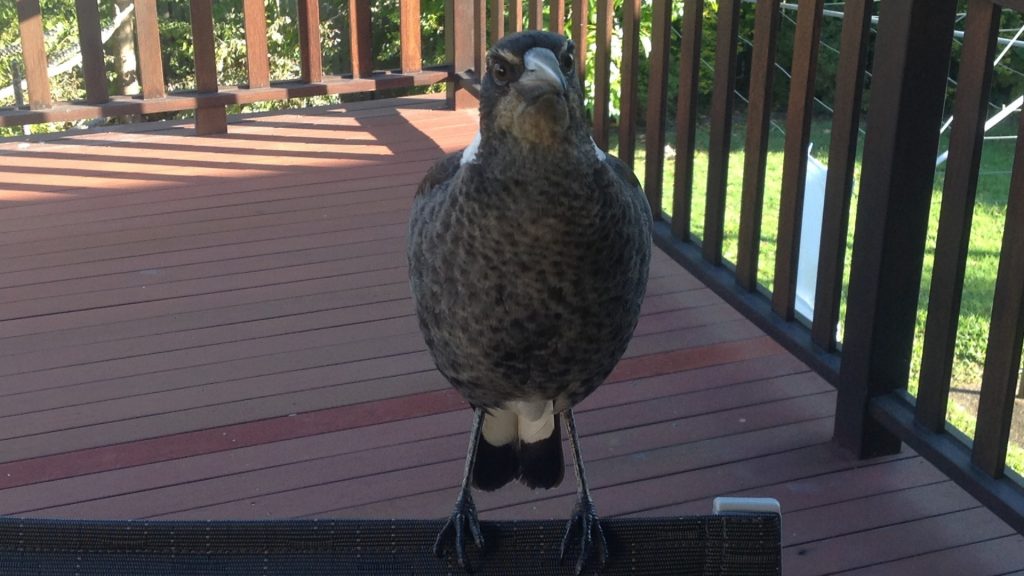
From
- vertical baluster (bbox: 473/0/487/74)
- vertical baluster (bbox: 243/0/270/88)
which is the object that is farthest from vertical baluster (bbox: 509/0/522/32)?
vertical baluster (bbox: 243/0/270/88)

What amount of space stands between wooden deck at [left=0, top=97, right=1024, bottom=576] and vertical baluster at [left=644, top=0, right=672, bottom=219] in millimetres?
294

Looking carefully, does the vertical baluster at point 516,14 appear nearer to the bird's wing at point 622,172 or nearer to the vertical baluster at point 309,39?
the vertical baluster at point 309,39

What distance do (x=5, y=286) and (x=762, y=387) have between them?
2.15 meters

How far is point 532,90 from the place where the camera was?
150 centimetres

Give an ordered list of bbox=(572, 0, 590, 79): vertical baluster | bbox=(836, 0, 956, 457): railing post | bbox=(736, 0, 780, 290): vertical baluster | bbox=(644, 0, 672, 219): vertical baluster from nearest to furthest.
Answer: bbox=(836, 0, 956, 457): railing post, bbox=(736, 0, 780, 290): vertical baluster, bbox=(644, 0, 672, 219): vertical baluster, bbox=(572, 0, 590, 79): vertical baluster

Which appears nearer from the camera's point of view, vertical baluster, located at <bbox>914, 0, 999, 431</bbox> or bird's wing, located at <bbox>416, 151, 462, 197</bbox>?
bird's wing, located at <bbox>416, 151, 462, 197</bbox>

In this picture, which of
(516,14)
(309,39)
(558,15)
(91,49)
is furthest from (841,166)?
(91,49)

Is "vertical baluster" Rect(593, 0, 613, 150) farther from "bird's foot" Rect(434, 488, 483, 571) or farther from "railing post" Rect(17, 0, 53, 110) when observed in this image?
"railing post" Rect(17, 0, 53, 110)

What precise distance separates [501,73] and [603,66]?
199cm

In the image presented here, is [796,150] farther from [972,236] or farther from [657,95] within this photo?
[972,236]

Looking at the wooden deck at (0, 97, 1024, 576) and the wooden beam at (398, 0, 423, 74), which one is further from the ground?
the wooden beam at (398, 0, 423, 74)

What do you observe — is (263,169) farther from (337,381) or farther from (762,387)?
(762,387)

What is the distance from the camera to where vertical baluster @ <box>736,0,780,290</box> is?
2.66m

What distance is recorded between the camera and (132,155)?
4.40 m
